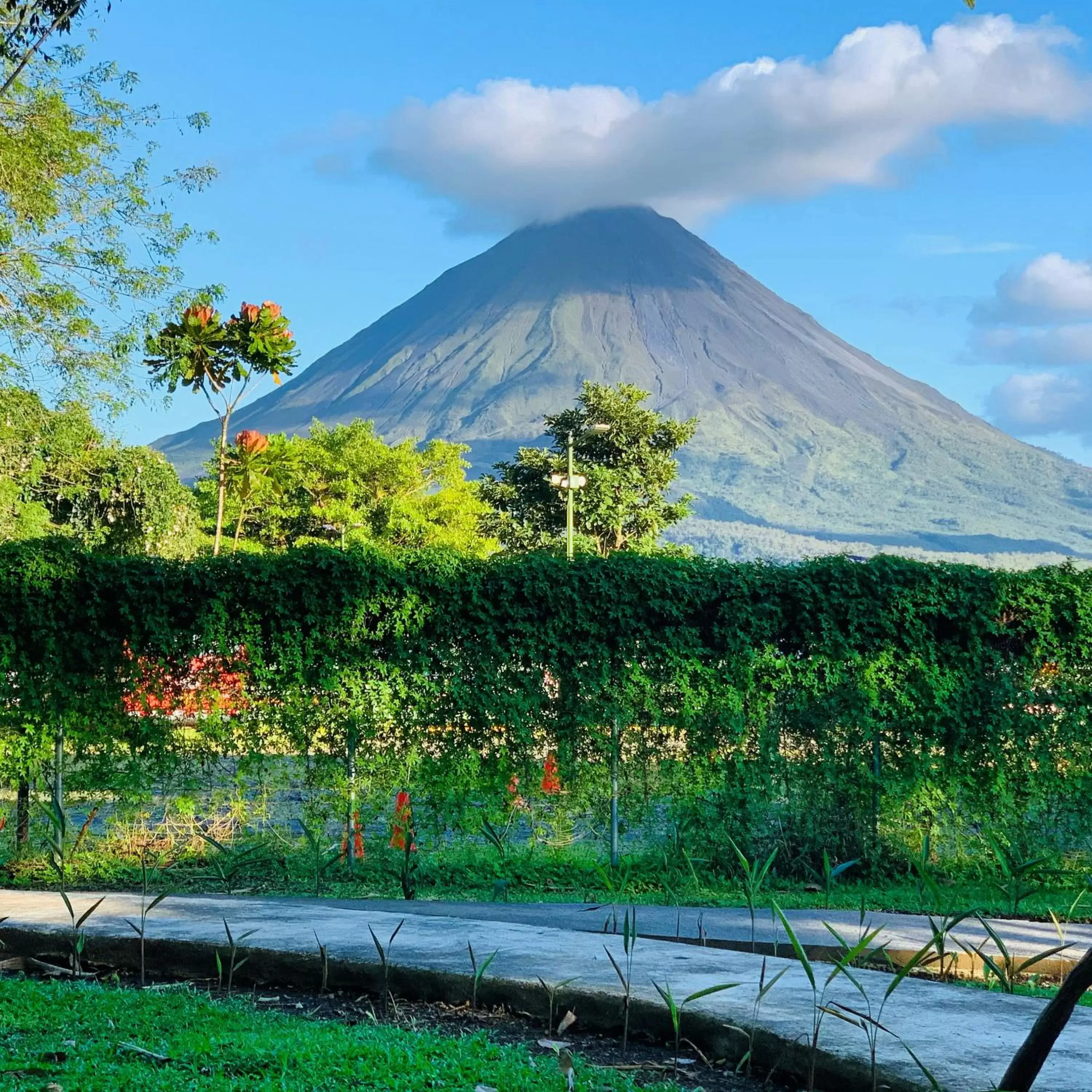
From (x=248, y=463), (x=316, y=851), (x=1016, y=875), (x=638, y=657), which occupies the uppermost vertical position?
(x=248, y=463)

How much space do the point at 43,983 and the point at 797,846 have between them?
23.0ft

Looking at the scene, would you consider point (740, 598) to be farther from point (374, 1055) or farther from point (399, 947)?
point (374, 1055)

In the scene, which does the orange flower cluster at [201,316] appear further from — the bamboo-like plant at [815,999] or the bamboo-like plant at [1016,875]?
the bamboo-like plant at [815,999]

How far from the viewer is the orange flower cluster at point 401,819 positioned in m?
9.60

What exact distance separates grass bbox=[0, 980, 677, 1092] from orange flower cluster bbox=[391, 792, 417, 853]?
5.61m

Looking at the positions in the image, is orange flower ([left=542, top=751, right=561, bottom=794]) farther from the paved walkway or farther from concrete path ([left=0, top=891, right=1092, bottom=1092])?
concrete path ([left=0, top=891, right=1092, bottom=1092])

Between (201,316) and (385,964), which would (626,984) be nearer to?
(385,964)

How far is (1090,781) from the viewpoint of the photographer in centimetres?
1028

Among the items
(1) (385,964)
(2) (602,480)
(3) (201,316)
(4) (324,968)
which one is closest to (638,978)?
(1) (385,964)

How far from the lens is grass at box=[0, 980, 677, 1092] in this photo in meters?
3.15

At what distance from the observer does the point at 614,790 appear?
399 inches

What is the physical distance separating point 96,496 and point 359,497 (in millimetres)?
15337

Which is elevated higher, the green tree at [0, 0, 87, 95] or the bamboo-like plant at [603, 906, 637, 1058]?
the green tree at [0, 0, 87, 95]

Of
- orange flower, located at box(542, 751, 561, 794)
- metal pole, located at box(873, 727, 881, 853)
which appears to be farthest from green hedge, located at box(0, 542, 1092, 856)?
orange flower, located at box(542, 751, 561, 794)
